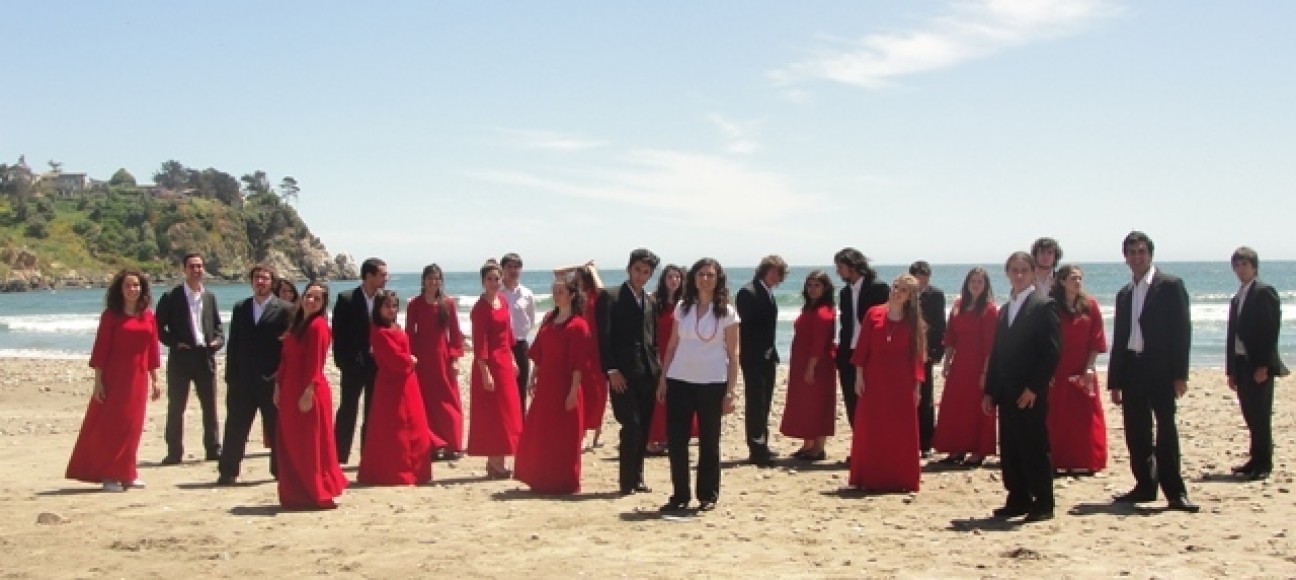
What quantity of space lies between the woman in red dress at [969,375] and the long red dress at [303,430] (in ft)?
17.5

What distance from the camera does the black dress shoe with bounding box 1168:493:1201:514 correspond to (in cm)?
757

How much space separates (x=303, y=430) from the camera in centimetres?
803

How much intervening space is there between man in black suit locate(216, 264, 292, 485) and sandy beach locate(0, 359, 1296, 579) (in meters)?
0.35

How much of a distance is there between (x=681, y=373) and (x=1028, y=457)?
234cm

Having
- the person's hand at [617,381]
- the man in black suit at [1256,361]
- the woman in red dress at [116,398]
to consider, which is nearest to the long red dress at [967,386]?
the man in black suit at [1256,361]

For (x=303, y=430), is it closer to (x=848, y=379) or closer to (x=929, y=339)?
(x=848, y=379)

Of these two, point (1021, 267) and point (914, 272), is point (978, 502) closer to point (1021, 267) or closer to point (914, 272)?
point (1021, 267)

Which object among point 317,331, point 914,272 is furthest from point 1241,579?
point 317,331

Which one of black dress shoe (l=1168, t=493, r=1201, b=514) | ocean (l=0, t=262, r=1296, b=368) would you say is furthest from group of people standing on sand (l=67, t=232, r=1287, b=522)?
ocean (l=0, t=262, r=1296, b=368)

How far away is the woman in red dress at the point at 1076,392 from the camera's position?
363 inches

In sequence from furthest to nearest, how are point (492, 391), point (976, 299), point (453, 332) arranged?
1. point (453, 332)
2. point (976, 299)
3. point (492, 391)

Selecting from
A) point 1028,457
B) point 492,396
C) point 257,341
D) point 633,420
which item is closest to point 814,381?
point 633,420

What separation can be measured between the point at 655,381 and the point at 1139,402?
3419 mm

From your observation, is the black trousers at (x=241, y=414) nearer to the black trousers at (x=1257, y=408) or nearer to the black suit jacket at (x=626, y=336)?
the black suit jacket at (x=626, y=336)
